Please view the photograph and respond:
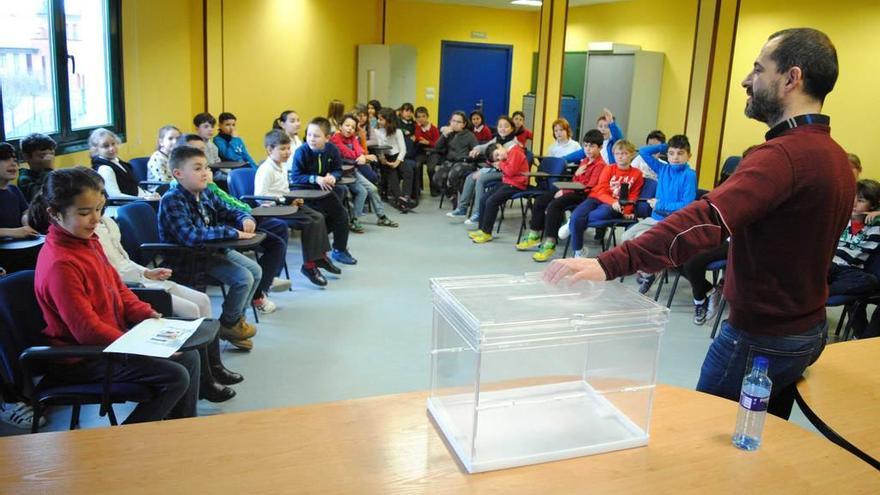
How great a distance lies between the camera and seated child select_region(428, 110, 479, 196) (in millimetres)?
8703

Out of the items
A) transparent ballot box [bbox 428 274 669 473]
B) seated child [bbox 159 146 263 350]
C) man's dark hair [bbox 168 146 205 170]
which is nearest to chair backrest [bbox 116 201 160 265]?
seated child [bbox 159 146 263 350]

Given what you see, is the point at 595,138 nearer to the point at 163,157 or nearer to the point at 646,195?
the point at 646,195

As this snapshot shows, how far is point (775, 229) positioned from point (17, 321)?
8.05 feet

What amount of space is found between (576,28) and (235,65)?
21.7 feet

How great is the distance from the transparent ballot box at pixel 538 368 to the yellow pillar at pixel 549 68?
773 cm

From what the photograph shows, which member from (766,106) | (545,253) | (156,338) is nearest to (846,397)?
(766,106)

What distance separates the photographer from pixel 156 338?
2.38 meters

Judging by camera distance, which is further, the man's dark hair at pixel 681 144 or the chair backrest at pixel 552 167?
the chair backrest at pixel 552 167

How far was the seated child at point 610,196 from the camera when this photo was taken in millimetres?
6004

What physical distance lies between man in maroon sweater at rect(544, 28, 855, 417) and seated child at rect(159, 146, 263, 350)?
261cm

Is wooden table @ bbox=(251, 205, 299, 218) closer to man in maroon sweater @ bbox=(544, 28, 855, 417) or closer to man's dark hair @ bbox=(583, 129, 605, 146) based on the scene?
man in maroon sweater @ bbox=(544, 28, 855, 417)

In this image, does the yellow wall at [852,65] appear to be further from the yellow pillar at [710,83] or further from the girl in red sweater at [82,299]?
the girl in red sweater at [82,299]

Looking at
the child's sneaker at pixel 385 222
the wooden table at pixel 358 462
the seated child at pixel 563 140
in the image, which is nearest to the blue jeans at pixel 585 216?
the seated child at pixel 563 140

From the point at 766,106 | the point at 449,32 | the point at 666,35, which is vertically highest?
the point at 449,32
